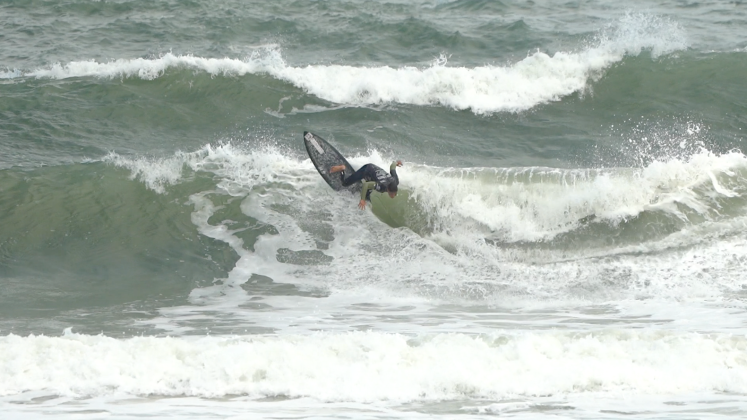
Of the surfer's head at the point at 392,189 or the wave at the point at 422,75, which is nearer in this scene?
the surfer's head at the point at 392,189

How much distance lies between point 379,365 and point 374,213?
15.6ft

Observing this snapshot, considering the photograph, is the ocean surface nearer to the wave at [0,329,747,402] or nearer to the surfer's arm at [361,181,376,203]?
the wave at [0,329,747,402]

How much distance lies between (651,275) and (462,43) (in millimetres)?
10221

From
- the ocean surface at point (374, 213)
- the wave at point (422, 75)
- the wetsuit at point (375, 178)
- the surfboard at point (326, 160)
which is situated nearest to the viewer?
the ocean surface at point (374, 213)

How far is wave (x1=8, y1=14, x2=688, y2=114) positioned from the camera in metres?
16.5

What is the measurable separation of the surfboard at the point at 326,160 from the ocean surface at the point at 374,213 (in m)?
0.26

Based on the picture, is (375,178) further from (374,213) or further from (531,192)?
(531,192)

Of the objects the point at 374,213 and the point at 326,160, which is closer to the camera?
the point at 374,213

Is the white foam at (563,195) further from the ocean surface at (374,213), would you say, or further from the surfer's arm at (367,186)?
the surfer's arm at (367,186)

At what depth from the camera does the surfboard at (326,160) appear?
40.6ft

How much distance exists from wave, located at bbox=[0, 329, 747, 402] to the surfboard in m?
4.57

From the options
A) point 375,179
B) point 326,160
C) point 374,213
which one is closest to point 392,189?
point 375,179

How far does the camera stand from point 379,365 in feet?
24.7

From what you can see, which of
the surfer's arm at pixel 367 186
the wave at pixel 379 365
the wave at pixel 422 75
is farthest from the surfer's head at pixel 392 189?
the wave at pixel 422 75
